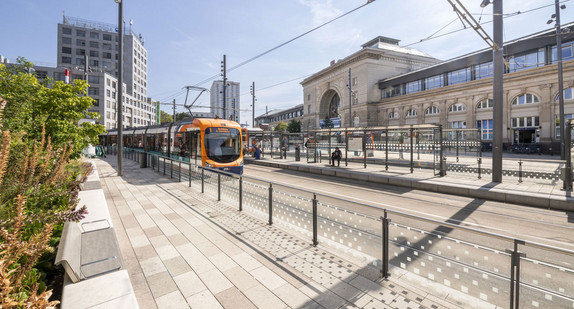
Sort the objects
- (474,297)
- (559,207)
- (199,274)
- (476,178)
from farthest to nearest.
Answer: (476,178)
(559,207)
(199,274)
(474,297)

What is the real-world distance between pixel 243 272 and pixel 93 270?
5.87 feet

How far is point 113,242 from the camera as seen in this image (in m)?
3.30

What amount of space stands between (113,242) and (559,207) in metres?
11.2

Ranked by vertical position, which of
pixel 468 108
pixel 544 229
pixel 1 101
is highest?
pixel 468 108

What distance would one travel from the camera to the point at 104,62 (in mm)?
65812

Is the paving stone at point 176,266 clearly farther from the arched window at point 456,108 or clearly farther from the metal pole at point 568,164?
the arched window at point 456,108

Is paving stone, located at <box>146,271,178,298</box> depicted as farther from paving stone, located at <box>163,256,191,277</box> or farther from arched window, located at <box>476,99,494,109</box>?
arched window, located at <box>476,99,494,109</box>

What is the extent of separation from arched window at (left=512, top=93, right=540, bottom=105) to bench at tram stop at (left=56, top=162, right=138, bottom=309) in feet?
133

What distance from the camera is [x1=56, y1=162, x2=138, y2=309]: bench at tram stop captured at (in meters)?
2.28

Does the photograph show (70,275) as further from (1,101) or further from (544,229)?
(544,229)

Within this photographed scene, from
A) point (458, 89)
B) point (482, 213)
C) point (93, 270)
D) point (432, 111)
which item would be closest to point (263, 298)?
point (93, 270)

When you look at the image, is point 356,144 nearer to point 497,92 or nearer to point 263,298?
point 497,92

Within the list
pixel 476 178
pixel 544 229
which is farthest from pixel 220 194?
pixel 476 178

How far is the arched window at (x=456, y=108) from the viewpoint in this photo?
123 feet
